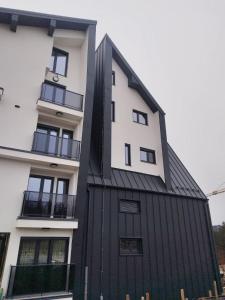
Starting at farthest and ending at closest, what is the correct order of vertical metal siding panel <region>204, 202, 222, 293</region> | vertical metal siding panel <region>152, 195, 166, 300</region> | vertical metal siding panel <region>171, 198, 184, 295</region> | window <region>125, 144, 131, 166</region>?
window <region>125, 144, 131, 166</region> < vertical metal siding panel <region>204, 202, 222, 293</region> < vertical metal siding panel <region>171, 198, 184, 295</region> < vertical metal siding panel <region>152, 195, 166, 300</region>

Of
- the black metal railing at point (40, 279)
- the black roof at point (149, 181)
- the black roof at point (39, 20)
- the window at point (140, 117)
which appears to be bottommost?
the black metal railing at point (40, 279)

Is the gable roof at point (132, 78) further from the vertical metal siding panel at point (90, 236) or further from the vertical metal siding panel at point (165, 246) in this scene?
the vertical metal siding panel at point (90, 236)

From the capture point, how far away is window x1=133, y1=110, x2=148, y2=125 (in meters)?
15.1

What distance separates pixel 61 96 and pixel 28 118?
2309mm

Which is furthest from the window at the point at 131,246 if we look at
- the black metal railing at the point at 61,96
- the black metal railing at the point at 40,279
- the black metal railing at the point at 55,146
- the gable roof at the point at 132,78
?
the gable roof at the point at 132,78

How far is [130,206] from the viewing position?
37.6ft

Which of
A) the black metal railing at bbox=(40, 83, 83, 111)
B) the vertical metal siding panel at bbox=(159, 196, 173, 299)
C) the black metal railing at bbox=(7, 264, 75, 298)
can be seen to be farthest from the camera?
the black metal railing at bbox=(40, 83, 83, 111)

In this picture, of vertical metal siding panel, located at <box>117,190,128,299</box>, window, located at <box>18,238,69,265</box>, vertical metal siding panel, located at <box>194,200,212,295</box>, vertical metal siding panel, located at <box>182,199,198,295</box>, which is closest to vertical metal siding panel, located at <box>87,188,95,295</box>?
window, located at <box>18,238,69,265</box>

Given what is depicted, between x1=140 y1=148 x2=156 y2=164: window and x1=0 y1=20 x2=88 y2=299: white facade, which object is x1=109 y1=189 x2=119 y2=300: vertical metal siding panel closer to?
x1=0 y1=20 x2=88 y2=299: white facade

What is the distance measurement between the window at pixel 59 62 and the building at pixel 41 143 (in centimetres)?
6

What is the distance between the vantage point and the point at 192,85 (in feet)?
97.7

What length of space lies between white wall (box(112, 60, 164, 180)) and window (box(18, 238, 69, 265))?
17.9 feet

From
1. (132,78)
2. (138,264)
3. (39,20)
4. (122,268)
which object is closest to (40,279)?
(122,268)

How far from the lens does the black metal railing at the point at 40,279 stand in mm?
7344
